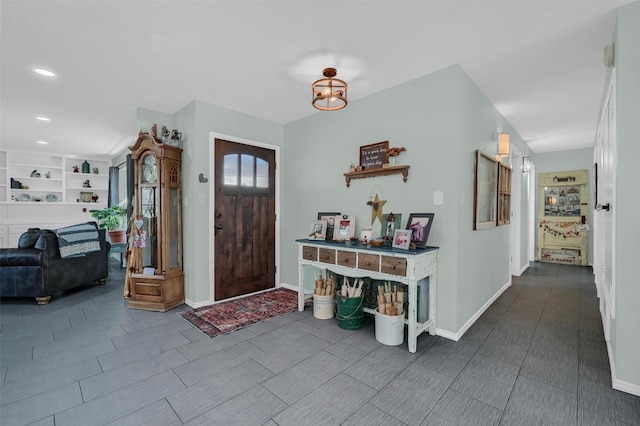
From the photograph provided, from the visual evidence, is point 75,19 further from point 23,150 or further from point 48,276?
point 23,150

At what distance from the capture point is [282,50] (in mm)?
2350

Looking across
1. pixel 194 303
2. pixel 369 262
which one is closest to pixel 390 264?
pixel 369 262

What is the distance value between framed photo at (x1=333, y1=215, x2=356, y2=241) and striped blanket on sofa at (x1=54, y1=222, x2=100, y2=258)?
3.57 m

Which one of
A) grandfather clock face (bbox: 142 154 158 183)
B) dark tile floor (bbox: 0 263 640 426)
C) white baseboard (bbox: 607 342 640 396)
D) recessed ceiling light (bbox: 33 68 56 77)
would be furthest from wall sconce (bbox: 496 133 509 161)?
recessed ceiling light (bbox: 33 68 56 77)

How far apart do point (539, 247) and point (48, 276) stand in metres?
8.67

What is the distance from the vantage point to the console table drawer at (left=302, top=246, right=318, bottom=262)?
3.12 meters

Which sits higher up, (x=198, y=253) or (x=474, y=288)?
(x=198, y=253)

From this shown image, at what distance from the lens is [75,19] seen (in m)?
Answer: 1.98

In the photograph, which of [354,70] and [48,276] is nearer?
[354,70]

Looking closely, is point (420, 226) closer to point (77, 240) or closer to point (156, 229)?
point (156, 229)

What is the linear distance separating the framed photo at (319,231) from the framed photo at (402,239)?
943mm

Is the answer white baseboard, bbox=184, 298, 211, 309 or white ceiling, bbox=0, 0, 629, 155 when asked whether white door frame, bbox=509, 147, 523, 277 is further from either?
white baseboard, bbox=184, 298, 211, 309

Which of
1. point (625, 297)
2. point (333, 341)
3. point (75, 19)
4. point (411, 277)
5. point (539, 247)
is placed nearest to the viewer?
point (625, 297)

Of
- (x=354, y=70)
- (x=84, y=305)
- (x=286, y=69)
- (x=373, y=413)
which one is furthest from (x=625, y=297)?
(x=84, y=305)
